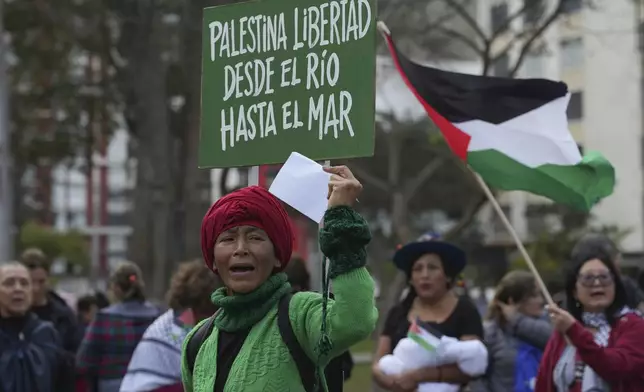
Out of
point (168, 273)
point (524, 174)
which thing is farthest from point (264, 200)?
point (168, 273)

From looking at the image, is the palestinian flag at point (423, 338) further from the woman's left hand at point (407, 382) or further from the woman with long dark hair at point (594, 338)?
the woman with long dark hair at point (594, 338)

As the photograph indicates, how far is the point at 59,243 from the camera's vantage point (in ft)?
203

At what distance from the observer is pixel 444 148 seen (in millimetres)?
20375

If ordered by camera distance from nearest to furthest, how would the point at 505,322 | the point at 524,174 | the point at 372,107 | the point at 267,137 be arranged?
1. the point at 372,107
2. the point at 267,137
3. the point at 524,174
4. the point at 505,322

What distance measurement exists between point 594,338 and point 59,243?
57.0 meters

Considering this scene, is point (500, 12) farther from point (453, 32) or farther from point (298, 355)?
point (298, 355)

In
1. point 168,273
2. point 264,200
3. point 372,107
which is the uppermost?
point 372,107

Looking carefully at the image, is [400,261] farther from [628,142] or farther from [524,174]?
[628,142]

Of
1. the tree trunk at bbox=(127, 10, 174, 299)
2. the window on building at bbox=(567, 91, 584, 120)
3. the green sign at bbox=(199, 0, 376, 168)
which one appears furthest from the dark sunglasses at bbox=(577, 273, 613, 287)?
the window on building at bbox=(567, 91, 584, 120)

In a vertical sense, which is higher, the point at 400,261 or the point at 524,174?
the point at 524,174

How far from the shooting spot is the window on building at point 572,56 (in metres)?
49.0

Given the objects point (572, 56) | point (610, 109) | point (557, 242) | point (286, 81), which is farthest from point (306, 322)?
point (572, 56)

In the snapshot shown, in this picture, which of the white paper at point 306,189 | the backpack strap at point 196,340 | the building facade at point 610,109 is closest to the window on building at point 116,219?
the building facade at point 610,109

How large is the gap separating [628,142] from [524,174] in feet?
138
